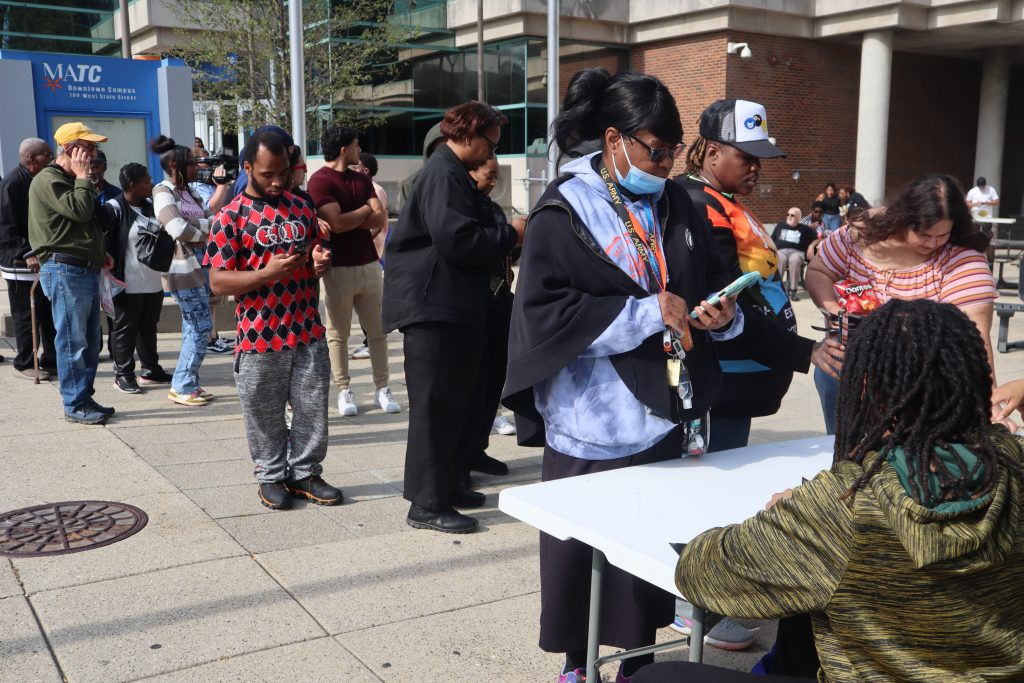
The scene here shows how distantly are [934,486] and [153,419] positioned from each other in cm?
578

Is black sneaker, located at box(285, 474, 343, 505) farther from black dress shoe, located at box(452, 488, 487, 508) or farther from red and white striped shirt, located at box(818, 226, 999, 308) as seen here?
red and white striped shirt, located at box(818, 226, 999, 308)

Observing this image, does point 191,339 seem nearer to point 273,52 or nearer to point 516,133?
point 273,52

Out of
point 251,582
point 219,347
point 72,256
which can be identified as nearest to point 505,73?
point 219,347

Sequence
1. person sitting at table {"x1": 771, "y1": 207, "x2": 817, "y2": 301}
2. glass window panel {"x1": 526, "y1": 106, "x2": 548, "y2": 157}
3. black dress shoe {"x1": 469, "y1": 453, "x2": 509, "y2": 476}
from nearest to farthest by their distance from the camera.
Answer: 1. black dress shoe {"x1": 469, "y1": 453, "x2": 509, "y2": 476}
2. person sitting at table {"x1": 771, "y1": 207, "x2": 817, "y2": 301}
3. glass window panel {"x1": 526, "y1": 106, "x2": 548, "y2": 157}

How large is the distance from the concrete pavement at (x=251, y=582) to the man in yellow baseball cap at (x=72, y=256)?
42 centimetres

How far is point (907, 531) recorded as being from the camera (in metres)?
1.67

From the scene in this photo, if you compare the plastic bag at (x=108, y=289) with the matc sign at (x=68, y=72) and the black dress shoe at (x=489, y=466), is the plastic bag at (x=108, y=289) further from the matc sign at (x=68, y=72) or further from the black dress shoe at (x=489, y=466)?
the matc sign at (x=68, y=72)

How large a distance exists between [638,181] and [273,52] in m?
19.8

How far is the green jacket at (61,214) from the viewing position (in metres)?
6.09

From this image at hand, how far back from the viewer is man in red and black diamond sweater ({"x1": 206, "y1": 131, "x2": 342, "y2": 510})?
4.56 meters

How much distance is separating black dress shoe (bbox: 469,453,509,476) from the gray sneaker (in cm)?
211

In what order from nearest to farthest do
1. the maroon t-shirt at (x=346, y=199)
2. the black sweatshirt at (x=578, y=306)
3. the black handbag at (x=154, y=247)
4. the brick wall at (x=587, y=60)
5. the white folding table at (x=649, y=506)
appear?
the white folding table at (x=649, y=506) → the black sweatshirt at (x=578, y=306) → the maroon t-shirt at (x=346, y=199) → the black handbag at (x=154, y=247) → the brick wall at (x=587, y=60)

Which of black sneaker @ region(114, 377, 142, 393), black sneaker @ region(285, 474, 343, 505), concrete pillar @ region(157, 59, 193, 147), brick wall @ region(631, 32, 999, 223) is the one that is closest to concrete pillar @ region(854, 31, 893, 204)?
brick wall @ region(631, 32, 999, 223)

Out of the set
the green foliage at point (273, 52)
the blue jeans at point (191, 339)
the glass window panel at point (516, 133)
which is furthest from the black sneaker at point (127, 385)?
the glass window panel at point (516, 133)
